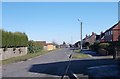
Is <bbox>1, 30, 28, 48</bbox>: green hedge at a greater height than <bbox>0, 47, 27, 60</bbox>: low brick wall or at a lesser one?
greater

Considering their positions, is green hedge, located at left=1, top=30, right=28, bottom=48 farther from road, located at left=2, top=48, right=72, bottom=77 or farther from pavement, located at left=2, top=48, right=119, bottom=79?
pavement, located at left=2, top=48, right=119, bottom=79

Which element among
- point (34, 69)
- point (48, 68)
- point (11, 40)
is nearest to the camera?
point (34, 69)

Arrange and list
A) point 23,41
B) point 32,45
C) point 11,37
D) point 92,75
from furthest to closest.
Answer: point 32,45 → point 23,41 → point 11,37 → point 92,75

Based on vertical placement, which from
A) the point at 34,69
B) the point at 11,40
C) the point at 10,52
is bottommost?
the point at 34,69

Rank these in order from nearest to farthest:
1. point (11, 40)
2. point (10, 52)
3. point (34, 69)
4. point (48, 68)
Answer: point (34, 69)
point (48, 68)
point (10, 52)
point (11, 40)

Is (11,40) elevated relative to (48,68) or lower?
elevated

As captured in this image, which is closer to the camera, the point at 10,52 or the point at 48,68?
the point at 48,68

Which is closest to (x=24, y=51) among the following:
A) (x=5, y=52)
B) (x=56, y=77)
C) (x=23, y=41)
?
(x=23, y=41)

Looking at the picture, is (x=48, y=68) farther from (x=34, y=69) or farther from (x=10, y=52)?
(x=10, y=52)

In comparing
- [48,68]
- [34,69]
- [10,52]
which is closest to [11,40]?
[10,52]

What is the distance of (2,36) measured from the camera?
4466cm

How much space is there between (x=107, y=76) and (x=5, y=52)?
118ft

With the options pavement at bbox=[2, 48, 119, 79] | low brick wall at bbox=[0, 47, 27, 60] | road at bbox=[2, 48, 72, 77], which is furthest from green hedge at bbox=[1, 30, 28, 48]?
pavement at bbox=[2, 48, 119, 79]

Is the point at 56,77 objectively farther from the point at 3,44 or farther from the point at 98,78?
the point at 3,44
